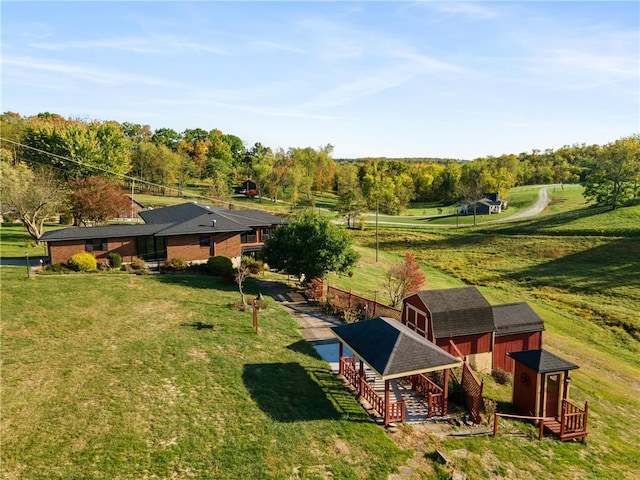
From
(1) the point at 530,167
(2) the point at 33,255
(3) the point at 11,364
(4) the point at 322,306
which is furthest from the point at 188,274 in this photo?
(1) the point at 530,167

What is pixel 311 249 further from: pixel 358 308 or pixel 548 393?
pixel 548 393

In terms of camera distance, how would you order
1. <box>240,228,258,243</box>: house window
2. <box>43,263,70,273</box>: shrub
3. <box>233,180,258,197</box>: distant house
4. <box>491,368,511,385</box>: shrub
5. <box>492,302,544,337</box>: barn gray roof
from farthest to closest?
<box>233,180,258,197</box>: distant house
<box>240,228,258,243</box>: house window
<box>43,263,70,273</box>: shrub
<box>492,302,544,337</box>: barn gray roof
<box>491,368,511,385</box>: shrub

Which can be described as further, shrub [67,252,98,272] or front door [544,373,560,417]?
shrub [67,252,98,272]

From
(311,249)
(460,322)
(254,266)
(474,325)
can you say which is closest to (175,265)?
(254,266)

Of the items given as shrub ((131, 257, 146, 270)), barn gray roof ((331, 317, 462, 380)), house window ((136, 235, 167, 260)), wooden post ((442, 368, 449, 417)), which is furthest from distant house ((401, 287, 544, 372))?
house window ((136, 235, 167, 260))

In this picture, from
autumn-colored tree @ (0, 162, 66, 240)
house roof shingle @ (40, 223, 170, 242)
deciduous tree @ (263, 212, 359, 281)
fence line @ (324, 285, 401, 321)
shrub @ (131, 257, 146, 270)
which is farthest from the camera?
autumn-colored tree @ (0, 162, 66, 240)

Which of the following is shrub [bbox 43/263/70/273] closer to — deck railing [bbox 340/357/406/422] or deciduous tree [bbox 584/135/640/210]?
deck railing [bbox 340/357/406/422]
